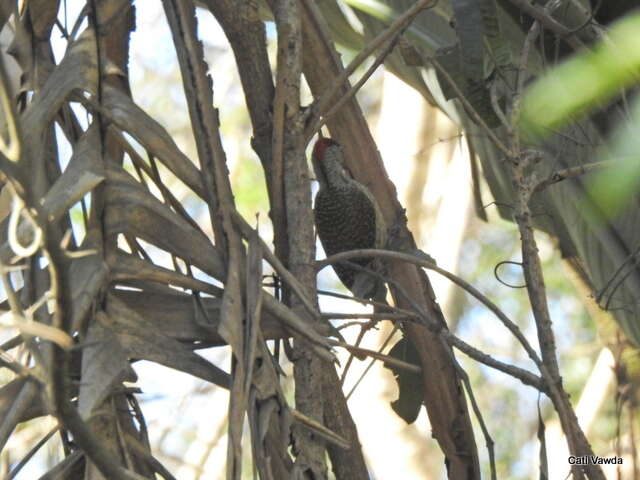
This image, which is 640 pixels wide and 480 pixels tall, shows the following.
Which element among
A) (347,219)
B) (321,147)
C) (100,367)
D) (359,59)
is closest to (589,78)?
(359,59)

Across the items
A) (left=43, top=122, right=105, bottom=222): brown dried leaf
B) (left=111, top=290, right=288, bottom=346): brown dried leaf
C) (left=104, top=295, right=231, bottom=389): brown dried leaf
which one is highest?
(left=43, top=122, right=105, bottom=222): brown dried leaf

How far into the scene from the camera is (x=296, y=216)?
123cm

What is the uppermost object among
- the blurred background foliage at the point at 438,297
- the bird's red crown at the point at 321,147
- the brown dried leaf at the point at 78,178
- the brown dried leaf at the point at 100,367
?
the blurred background foliage at the point at 438,297

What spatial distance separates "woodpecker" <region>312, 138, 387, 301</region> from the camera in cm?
172

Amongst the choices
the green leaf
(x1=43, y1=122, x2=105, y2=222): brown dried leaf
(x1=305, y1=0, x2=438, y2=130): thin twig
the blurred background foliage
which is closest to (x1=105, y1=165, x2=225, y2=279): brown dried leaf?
(x1=43, y1=122, x2=105, y2=222): brown dried leaf

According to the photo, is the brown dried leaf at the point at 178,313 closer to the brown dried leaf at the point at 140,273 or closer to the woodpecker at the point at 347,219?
the brown dried leaf at the point at 140,273

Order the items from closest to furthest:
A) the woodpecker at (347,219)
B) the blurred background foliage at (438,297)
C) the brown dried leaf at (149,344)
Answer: the brown dried leaf at (149,344)
the woodpecker at (347,219)
the blurred background foliage at (438,297)

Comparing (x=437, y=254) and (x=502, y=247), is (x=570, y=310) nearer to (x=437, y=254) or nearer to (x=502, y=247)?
(x=502, y=247)

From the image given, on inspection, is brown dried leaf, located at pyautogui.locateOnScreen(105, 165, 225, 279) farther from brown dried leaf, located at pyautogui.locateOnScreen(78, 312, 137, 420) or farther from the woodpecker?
the woodpecker

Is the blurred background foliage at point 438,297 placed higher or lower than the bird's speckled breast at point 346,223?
higher

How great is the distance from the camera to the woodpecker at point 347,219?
1.72m

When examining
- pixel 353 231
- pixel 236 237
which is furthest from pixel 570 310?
pixel 236 237

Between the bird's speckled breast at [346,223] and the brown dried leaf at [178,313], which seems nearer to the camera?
the brown dried leaf at [178,313]

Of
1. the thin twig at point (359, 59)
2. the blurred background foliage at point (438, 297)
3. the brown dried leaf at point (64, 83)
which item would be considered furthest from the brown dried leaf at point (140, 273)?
the blurred background foliage at point (438, 297)
